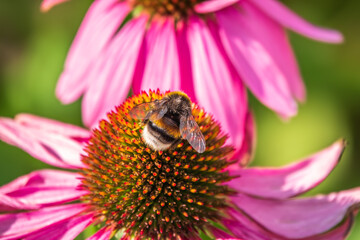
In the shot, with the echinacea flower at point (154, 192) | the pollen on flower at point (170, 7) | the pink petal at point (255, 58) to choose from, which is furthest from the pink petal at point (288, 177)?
the pollen on flower at point (170, 7)

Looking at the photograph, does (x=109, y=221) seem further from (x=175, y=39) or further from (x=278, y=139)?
(x=278, y=139)

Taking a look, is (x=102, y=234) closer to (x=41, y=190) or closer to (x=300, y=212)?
(x=41, y=190)

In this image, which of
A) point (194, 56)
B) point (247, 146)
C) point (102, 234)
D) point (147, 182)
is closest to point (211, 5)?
point (194, 56)

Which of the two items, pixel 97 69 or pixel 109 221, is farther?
pixel 97 69

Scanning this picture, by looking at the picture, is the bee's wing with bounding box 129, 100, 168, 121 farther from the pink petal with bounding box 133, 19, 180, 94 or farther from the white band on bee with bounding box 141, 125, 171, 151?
the pink petal with bounding box 133, 19, 180, 94

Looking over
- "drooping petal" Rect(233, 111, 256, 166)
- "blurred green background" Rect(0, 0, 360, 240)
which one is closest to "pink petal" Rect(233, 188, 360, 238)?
"drooping petal" Rect(233, 111, 256, 166)

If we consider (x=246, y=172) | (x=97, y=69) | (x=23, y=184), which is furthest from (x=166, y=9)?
(x=23, y=184)

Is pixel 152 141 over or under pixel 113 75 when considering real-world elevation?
under
